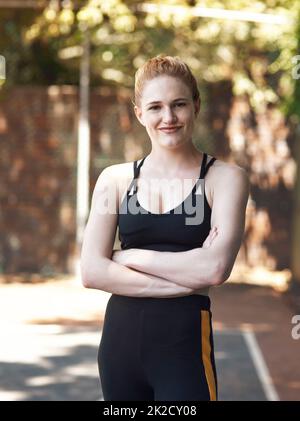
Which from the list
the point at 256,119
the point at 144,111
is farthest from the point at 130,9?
the point at 144,111

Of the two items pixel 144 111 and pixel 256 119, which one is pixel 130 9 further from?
pixel 144 111

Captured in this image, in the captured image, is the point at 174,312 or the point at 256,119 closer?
the point at 174,312

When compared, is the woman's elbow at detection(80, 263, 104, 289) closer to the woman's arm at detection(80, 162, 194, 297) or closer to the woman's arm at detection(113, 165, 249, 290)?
the woman's arm at detection(80, 162, 194, 297)

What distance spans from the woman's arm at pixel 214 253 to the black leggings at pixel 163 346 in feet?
0.29

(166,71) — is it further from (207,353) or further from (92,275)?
(207,353)

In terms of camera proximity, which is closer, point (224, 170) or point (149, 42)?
point (224, 170)

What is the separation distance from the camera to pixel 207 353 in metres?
3.04

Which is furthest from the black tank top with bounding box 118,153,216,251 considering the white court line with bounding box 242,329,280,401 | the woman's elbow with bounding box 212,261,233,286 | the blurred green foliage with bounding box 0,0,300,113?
the blurred green foliage with bounding box 0,0,300,113

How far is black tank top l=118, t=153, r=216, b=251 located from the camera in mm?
2988

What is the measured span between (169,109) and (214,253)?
0.52 metres

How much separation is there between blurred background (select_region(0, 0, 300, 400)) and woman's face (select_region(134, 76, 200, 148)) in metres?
8.23

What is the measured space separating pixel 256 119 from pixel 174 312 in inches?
453

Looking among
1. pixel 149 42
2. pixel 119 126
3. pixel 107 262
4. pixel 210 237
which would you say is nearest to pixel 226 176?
pixel 210 237

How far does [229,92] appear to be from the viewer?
14.2 m
